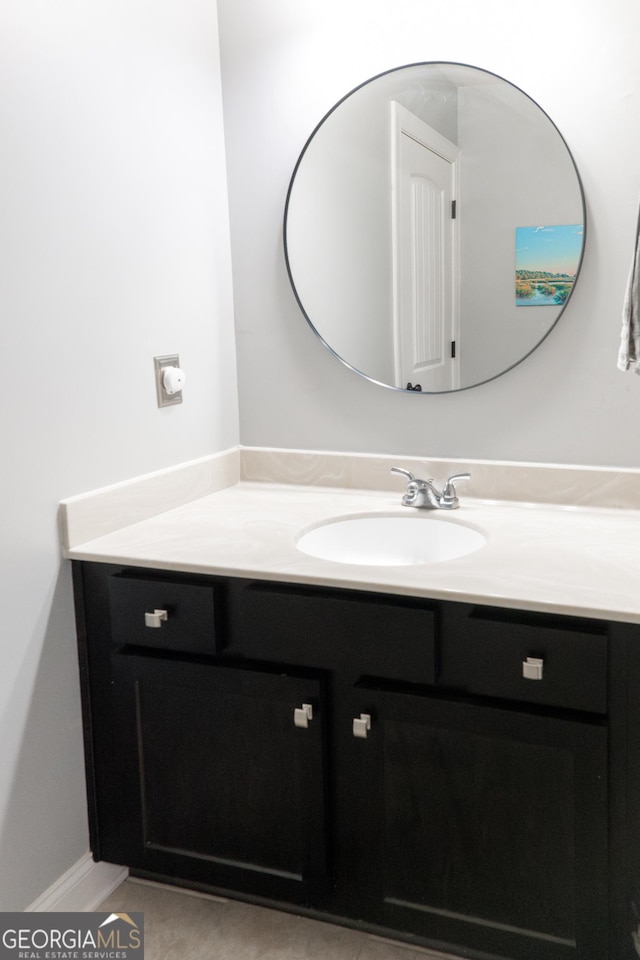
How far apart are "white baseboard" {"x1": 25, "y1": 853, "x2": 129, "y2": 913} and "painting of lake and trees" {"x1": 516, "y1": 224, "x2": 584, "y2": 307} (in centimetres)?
150

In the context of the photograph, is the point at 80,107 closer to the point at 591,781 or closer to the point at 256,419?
the point at 256,419

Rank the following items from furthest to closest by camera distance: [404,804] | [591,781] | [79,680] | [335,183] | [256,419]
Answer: [256,419] → [335,183] → [79,680] → [404,804] → [591,781]

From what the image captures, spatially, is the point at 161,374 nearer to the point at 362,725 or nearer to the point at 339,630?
the point at 339,630

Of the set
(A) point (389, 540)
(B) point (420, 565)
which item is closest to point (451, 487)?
(A) point (389, 540)

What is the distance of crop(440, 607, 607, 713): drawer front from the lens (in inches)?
53.5

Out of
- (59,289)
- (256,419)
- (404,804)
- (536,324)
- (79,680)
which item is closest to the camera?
(404,804)

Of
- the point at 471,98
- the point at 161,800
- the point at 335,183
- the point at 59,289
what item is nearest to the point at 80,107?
the point at 59,289

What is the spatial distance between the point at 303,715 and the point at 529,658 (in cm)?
43

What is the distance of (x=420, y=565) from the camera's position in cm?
153

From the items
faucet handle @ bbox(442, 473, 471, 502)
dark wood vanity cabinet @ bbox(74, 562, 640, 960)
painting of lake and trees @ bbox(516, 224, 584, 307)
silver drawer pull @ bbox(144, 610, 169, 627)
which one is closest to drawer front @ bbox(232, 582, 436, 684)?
dark wood vanity cabinet @ bbox(74, 562, 640, 960)

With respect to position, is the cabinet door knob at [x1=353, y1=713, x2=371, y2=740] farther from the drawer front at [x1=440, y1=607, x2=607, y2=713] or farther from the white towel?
the white towel

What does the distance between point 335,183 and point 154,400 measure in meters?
0.66

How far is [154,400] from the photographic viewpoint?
1.95 m

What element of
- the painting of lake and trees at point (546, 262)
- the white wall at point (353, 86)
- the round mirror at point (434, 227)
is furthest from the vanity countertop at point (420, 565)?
the painting of lake and trees at point (546, 262)
